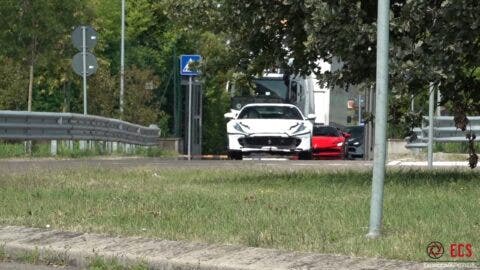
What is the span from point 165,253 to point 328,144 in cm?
3073

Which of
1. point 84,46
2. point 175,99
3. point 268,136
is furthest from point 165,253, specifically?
point 175,99

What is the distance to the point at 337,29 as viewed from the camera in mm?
12336

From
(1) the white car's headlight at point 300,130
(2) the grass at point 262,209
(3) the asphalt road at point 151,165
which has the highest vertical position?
(1) the white car's headlight at point 300,130

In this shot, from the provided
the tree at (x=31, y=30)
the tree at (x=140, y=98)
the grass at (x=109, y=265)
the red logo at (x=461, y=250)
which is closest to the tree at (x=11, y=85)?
the tree at (x=140, y=98)

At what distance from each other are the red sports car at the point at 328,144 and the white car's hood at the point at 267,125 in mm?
11240

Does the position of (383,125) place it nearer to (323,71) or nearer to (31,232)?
(31,232)

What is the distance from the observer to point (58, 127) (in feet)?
79.4

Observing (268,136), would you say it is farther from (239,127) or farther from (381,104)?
(381,104)

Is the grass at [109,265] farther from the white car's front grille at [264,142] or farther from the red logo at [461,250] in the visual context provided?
the white car's front grille at [264,142]

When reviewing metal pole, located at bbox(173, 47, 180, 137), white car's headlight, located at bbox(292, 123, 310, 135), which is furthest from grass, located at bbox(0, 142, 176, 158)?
metal pole, located at bbox(173, 47, 180, 137)

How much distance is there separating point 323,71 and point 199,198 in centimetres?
361

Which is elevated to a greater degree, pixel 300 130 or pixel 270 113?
pixel 270 113

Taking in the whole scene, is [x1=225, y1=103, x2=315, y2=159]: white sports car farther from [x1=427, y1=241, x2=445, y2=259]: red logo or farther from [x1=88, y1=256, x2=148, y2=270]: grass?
[x1=427, y1=241, x2=445, y2=259]: red logo

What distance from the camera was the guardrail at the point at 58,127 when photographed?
2253 cm
